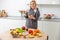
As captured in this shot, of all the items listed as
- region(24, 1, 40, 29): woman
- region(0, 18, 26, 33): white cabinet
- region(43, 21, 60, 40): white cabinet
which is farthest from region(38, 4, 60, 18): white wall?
region(24, 1, 40, 29): woman

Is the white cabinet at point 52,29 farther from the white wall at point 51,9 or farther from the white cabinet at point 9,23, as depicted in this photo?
the white cabinet at point 9,23

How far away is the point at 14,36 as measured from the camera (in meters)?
2.10

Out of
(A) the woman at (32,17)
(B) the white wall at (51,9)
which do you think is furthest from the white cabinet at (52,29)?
(A) the woman at (32,17)

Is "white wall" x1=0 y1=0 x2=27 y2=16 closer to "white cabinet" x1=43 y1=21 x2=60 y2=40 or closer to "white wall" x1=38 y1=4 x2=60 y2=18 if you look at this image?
"white wall" x1=38 y1=4 x2=60 y2=18

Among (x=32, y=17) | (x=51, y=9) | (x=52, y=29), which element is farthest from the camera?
(x=51, y=9)

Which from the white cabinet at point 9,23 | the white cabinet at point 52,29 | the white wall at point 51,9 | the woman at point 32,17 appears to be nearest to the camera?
the woman at point 32,17

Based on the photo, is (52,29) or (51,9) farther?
(51,9)

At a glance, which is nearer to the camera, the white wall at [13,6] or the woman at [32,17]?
the woman at [32,17]

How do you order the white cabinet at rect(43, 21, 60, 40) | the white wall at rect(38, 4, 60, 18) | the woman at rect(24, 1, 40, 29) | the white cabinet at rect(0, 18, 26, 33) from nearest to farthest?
1. the woman at rect(24, 1, 40, 29)
2. the white cabinet at rect(43, 21, 60, 40)
3. the white cabinet at rect(0, 18, 26, 33)
4. the white wall at rect(38, 4, 60, 18)

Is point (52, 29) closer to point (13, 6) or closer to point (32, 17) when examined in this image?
point (32, 17)

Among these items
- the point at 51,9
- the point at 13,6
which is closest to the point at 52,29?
the point at 51,9

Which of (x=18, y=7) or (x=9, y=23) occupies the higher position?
(x=18, y=7)

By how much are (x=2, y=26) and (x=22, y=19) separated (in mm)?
543

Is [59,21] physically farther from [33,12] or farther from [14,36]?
[14,36]
